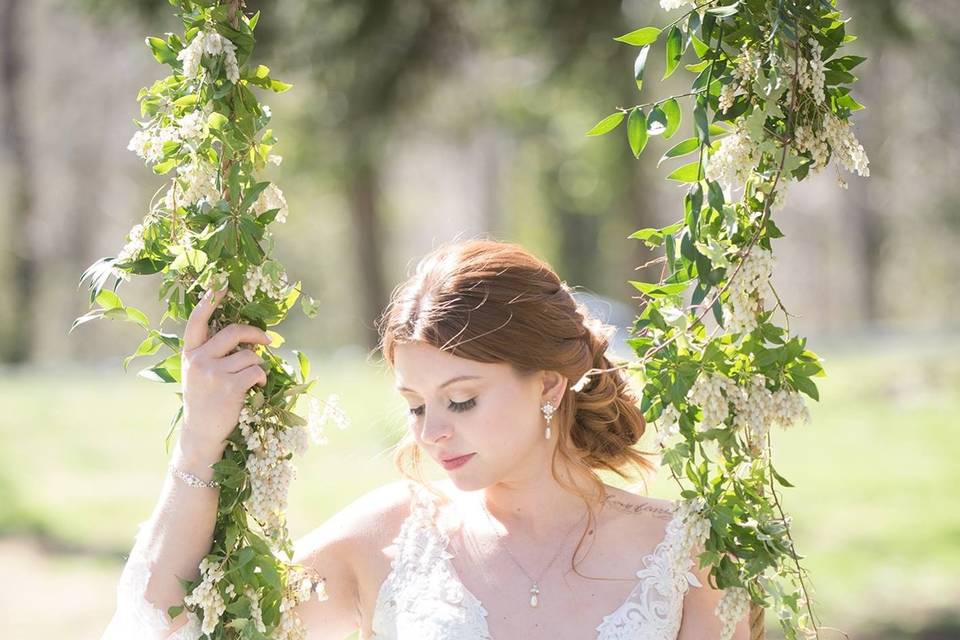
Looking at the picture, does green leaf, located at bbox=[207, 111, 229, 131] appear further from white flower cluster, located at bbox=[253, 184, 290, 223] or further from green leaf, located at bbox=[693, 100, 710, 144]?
green leaf, located at bbox=[693, 100, 710, 144]

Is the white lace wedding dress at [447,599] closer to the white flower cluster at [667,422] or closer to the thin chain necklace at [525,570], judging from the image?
the thin chain necklace at [525,570]

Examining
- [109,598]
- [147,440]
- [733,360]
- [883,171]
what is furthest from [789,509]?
[883,171]

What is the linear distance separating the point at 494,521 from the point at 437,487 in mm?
200

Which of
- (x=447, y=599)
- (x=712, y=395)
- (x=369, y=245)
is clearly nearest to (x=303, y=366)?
(x=447, y=599)

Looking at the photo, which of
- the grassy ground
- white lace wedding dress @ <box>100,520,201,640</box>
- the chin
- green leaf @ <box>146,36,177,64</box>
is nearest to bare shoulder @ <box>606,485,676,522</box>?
the chin

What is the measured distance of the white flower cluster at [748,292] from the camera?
6.79 ft

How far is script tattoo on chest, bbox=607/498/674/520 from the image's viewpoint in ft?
8.80

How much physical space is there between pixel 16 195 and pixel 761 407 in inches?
830

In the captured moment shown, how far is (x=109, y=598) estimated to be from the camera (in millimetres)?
6461

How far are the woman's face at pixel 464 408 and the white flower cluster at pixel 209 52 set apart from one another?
68 cm

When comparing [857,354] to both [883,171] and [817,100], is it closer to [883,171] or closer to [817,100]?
[817,100]

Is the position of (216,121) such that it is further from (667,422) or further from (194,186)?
(667,422)

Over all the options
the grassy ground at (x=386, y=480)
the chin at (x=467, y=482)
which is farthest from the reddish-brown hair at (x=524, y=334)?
the grassy ground at (x=386, y=480)

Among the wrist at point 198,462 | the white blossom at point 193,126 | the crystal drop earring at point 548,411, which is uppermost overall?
the white blossom at point 193,126
